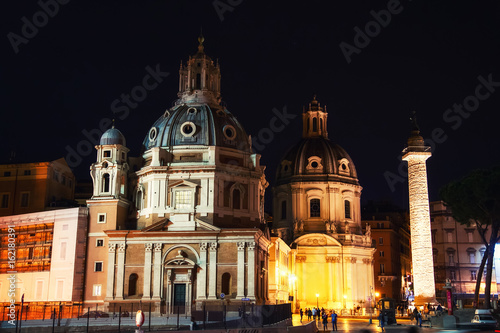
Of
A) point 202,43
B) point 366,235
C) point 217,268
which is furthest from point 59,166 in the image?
point 366,235

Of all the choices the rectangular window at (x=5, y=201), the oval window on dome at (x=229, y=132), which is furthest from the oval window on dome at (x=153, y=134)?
the rectangular window at (x=5, y=201)

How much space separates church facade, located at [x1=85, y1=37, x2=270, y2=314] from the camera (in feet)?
171

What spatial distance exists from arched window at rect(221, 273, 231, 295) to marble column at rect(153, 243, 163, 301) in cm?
526

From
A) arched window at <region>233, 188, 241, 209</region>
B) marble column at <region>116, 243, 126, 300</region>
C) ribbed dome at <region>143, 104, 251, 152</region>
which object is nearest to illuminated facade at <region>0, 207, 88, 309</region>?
marble column at <region>116, 243, 126, 300</region>

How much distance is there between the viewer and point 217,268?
52.2 metres

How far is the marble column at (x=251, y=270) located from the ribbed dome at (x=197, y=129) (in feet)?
35.2

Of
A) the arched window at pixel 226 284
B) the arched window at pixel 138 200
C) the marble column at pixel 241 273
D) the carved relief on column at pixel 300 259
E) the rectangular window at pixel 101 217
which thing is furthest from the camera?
the carved relief on column at pixel 300 259

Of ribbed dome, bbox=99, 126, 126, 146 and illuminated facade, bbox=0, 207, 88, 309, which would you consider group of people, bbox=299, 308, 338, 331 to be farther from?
ribbed dome, bbox=99, 126, 126, 146

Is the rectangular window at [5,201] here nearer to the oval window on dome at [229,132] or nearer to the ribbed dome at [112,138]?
the ribbed dome at [112,138]

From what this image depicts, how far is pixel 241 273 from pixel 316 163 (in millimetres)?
31515

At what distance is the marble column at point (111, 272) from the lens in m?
52.2

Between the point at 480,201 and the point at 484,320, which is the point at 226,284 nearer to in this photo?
the point at 484,320

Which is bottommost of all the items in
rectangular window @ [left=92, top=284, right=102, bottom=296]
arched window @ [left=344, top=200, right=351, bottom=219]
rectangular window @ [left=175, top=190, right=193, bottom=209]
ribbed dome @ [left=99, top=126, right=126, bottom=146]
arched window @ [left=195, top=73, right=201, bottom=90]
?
rectangular window @ [left=92, top=284, right=102, bottom=296]

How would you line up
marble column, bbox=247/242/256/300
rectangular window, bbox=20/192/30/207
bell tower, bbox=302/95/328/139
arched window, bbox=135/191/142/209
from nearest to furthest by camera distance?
1. marble column, bbox=247/242/256/300
2. arched window, bbox=135/191/142/209
3. rectangular window, bbox=20/192/30/207
4. bell tower, bbox=302/95/328/139
